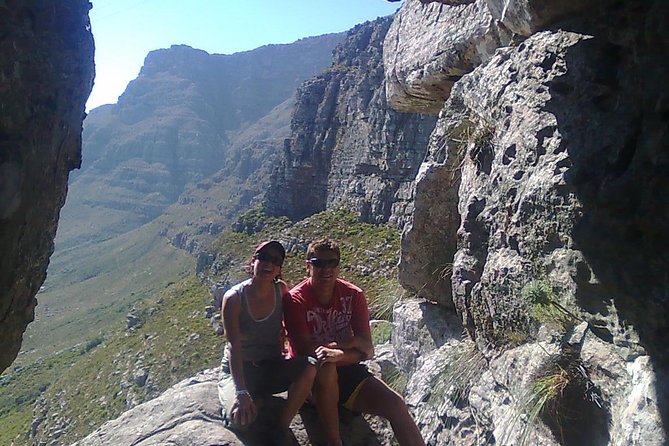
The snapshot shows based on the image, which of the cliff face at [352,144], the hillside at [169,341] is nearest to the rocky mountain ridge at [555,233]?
the hillside at [169,341]

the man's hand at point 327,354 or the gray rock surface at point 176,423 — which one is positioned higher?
the man's hand at point 327,354

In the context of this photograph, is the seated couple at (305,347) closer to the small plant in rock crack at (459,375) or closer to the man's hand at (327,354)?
the man's hand at (327,354)

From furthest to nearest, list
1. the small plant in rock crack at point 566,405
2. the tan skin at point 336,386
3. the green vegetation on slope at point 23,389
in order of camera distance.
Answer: the green vegetation on slope at point 23,389 → the tan skin at point 336,386 → the small plant in rock crack at point 566,405

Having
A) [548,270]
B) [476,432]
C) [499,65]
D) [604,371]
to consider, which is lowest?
[476,432]

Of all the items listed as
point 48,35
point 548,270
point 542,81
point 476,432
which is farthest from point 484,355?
point 48,35

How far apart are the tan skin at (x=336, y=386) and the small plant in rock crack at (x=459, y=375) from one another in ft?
1.45

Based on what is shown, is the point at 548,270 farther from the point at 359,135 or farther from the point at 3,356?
the point at 359,135

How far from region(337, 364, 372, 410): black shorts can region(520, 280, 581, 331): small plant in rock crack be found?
1.97m

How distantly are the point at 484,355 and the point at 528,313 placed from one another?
907 millimetres

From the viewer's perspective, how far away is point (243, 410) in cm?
497

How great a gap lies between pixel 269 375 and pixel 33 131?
9.44 feet

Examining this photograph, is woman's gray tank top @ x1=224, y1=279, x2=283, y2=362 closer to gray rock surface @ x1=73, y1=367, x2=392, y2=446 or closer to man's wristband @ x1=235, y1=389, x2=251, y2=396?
man's wristband @ x1=235, y1=389, x2=251, y2=396

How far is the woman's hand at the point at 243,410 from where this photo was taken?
497cm

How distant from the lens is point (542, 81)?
437 centimetres
